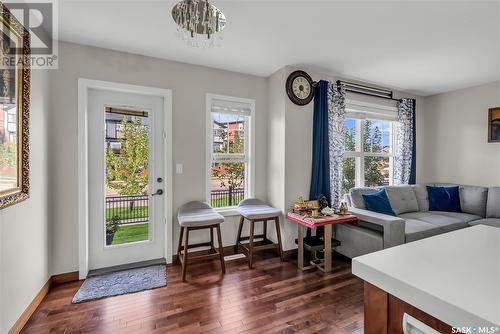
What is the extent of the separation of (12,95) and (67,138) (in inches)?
34.7

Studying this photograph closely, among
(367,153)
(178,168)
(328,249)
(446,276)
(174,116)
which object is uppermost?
(174,116)

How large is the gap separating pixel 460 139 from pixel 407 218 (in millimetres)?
1906

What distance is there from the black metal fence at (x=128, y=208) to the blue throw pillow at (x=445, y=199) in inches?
161

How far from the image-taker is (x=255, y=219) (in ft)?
9.09

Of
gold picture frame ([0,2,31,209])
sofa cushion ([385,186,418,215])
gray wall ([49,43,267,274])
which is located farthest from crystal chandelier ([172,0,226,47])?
sofa cushion ([385,186,418,215])

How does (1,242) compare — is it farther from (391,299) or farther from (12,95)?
(391,299)

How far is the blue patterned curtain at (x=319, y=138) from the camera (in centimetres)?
323

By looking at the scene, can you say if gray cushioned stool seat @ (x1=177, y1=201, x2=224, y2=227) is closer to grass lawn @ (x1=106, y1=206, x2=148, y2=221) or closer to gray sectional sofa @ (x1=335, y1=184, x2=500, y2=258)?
grass lawn @ (x1=106, y1=206, x2=148, y2=221)

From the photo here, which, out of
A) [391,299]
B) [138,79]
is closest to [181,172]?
[138,79]

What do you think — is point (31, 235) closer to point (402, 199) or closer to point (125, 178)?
point (125, 178)

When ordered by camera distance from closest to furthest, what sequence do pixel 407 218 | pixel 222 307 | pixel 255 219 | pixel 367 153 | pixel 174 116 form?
pixel 222 307 < pixel 255 219 < pixel 174 116 < pixel 407 218 < pixel 367 153

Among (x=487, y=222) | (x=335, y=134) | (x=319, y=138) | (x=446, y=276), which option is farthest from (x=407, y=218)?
(x=446, y=276)

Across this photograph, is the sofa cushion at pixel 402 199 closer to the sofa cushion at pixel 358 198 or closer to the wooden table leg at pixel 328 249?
the sofa cushion at pixel 358 198

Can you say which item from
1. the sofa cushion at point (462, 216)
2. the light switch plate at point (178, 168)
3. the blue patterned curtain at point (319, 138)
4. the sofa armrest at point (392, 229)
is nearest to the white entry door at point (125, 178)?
the light switch plate at point (178, 168)
